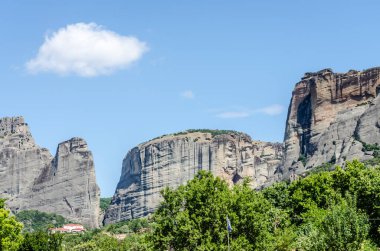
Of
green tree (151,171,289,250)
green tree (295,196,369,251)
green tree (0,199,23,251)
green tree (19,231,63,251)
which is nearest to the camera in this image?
green tree (295,196,369,251)

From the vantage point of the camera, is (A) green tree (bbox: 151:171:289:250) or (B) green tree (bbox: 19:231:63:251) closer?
(A) green tree (bbox: 151:171:289:250)

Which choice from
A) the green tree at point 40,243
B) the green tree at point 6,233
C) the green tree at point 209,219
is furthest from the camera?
the green tree at point 40,243

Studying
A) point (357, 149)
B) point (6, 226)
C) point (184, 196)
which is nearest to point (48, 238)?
point (6, 226)

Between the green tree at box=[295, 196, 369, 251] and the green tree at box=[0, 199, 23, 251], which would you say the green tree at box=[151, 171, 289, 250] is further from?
the green tree at box=[295, 196, 369, 251]

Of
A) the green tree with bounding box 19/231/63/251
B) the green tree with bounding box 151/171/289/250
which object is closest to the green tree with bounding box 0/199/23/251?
the green tree with bounding box 19/231/63/251

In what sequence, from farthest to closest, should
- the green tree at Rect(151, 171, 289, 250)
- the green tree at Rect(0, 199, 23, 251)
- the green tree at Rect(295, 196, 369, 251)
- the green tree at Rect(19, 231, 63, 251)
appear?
the green tree at Rect(19, 231, 63, 251) < the green tree at Rect(0, 199, 23, 251) < the green tree at Rect(151, 171, 289, 250) < the green tree at Rect(295, 196, 369, 251)

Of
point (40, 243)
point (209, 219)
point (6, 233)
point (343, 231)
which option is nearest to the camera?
point (343, 231)

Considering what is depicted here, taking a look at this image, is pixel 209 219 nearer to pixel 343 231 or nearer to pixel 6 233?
pixel 343 231

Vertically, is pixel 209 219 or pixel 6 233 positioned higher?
pixel 209 219

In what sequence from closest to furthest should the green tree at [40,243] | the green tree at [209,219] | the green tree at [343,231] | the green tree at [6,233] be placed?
1. the green tree at [343,231]
2. the green tree at [209,219]
3. the green tree at [6,233]
4. the green tree at [40,243]

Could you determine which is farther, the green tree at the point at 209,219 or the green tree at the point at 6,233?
the green tree at the point at 6,233

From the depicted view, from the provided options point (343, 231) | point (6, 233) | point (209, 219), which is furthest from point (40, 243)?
point (343, 231)

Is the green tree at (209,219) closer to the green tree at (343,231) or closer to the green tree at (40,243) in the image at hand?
the green tree at (343,231)

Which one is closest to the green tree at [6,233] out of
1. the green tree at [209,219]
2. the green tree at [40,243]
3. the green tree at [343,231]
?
the green tree at [40,243]
